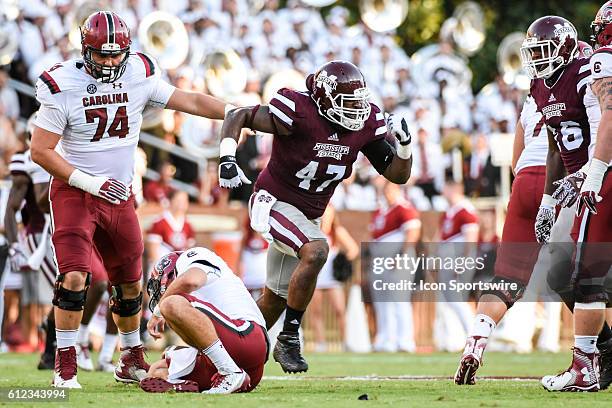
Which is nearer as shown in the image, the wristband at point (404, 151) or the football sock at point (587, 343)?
the football sock at point (587, 343)

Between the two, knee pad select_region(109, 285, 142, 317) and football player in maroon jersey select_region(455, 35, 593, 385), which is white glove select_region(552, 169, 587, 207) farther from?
knee pad select_region(109, 285, 142, 317)

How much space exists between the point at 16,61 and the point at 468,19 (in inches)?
444

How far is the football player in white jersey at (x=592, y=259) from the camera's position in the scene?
278 inches

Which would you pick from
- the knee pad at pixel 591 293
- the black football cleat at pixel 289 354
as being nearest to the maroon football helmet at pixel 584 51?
the knee pad at pixel 591 293

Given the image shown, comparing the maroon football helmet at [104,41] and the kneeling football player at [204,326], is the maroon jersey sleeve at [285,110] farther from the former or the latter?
the kneeling football player at [204,326]

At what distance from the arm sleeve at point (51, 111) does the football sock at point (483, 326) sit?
2.86m

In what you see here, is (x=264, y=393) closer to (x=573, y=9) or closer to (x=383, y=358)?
(x=383, y=358)

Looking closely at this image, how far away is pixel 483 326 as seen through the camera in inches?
307

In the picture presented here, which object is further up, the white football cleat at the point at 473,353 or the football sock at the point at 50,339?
the white football cleat at the point at 473,353

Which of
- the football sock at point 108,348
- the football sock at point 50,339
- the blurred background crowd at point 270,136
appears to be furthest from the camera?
the blurred background crowd at point 270,136

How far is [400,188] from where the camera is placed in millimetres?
15492

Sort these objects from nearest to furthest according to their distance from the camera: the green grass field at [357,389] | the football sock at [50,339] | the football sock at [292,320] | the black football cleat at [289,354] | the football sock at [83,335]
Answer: the green grass field at [357,389] < the black football cleat at [289,354] < the football sock at [292,320] < the football sock at [50,339] < the football sock at [83,335]

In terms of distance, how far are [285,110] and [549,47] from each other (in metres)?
1.72

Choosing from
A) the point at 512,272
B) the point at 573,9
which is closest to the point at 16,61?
the point at 512,272
